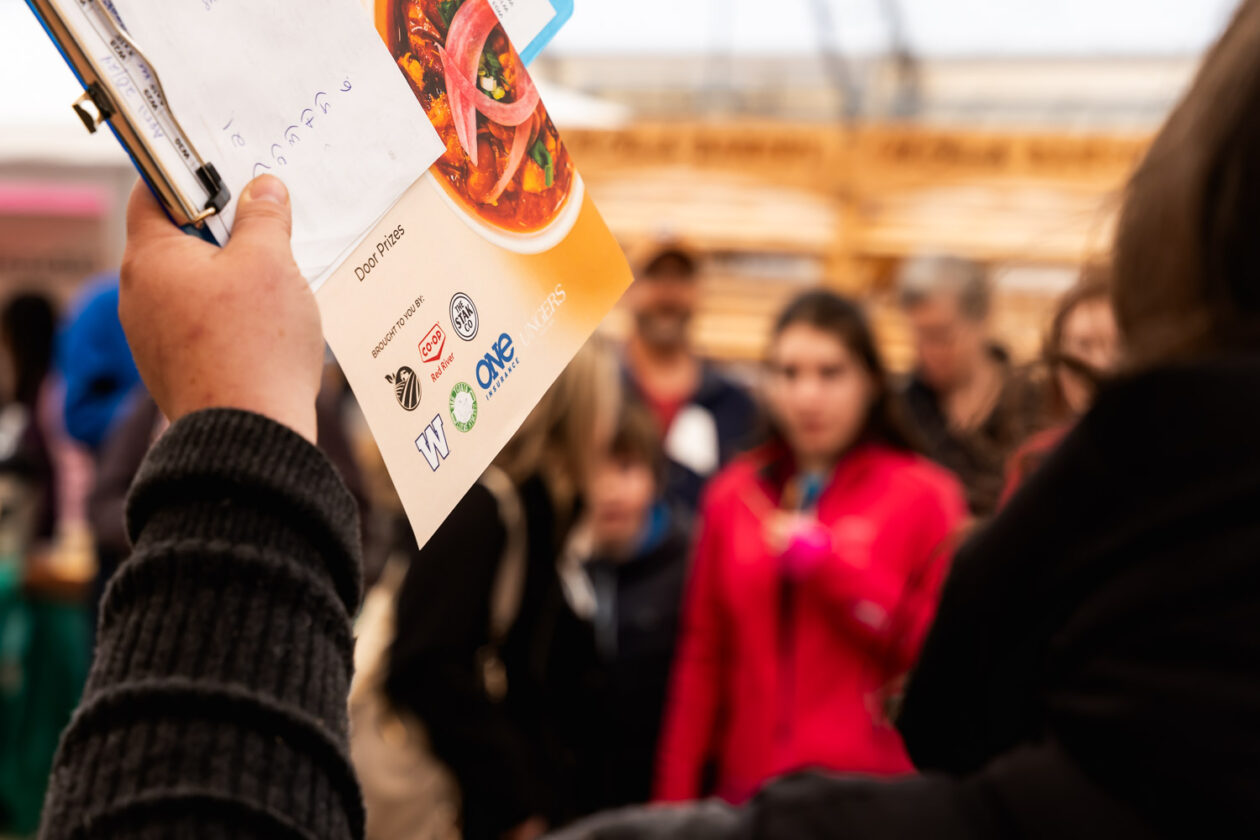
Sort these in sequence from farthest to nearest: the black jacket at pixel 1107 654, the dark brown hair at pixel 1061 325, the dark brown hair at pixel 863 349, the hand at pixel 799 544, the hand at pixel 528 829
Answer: the dark brown hair at pixel 863 349 < the hand at pixel 799 544 < the hand at pixel 528 829 < the dark brown hair at pixel 1061 325 < the black jacket at pixel 1107 654

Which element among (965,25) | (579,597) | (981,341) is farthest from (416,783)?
(965,25)

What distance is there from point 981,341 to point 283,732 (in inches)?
97.6

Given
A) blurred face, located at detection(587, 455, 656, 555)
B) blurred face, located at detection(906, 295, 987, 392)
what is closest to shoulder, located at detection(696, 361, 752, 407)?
blurred face, located at detection(906, 295, 987, 392)

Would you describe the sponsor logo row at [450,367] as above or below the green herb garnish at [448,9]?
below

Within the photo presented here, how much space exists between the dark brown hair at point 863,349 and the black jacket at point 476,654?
652 mm

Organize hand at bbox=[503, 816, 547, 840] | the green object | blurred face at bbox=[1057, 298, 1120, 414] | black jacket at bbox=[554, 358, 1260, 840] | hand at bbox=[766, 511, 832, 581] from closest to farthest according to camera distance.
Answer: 1. black jacket at bbox=[554, 358, 1260, 840]
2. blurred face at bbox=[1057, 298, 1120, 414]
3. hand at bbox=[503, 816, 547, 840]
4. hand at bbox=[766, 511, 832, 581]
5. the green object

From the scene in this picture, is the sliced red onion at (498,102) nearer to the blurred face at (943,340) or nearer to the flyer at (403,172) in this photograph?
the flyer at (403,172)

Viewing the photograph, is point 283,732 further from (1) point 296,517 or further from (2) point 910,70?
(2) point 910,70

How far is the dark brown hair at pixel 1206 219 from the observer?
21.0 inches

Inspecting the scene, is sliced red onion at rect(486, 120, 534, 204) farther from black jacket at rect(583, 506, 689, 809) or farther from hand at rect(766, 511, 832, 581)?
black jacket at rect(583, 506, 689, 809)

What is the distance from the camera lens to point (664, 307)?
10.7 feet

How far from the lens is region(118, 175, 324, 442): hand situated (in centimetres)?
53

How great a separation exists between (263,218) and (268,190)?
0.05 ft

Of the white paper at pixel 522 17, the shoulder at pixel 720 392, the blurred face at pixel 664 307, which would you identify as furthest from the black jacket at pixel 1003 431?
the blurred face at pixel 664 307
